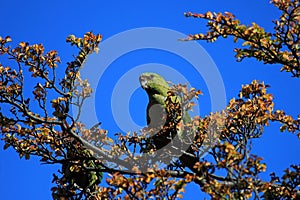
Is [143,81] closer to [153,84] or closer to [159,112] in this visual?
[153,84]

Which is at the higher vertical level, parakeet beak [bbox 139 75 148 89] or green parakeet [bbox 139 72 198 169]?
parakeet beak [bbox 139 75 148 89]

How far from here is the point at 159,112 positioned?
296 inches

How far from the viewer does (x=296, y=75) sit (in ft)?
20.6

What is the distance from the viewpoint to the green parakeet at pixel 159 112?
24.1ft

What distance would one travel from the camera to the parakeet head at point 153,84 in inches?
306

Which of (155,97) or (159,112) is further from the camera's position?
(155,97)

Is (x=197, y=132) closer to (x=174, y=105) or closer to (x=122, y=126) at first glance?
(x=174, y=105)

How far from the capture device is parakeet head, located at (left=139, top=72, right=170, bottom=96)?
25.5 ft

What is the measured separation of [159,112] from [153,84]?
0.57 meters

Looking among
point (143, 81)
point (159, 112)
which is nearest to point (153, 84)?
point (143, 81)

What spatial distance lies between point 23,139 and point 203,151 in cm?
311

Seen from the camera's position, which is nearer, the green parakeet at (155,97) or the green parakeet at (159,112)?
the green parakeet at (159,112)

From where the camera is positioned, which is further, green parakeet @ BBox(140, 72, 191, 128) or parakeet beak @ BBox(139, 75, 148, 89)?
parakeet beak @ BBox(139, 75, 148, 89)

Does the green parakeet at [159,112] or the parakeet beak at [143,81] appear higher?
the parakeet beak at [143,81]
